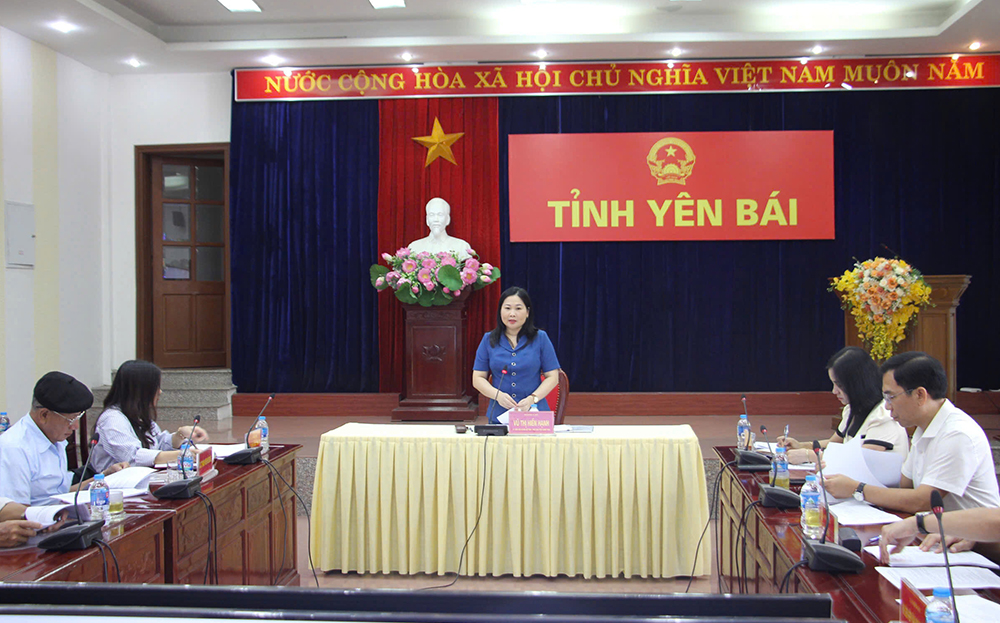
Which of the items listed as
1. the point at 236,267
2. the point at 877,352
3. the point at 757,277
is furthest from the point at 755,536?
the point at 236,267

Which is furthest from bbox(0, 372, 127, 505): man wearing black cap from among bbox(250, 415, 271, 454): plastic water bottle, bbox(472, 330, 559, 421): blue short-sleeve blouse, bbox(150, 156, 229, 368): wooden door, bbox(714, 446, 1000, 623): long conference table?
bbox(150, 156, 229, 368): wooden door

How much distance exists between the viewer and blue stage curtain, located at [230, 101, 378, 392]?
6.59 metres

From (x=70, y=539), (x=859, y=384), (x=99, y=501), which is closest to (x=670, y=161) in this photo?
(x=859, y=384)

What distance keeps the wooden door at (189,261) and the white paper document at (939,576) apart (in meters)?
6.37

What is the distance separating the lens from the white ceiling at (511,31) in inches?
227

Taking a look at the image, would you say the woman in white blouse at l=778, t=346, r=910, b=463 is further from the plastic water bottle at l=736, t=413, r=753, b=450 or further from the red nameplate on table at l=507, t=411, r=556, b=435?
the red nameplate on table at l=507, t=411, r=556, b=435

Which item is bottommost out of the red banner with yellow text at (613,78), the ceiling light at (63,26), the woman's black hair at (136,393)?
the woman's black hair at (136,393)

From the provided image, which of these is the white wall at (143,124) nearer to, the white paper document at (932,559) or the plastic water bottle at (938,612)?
the white paper document at (932,559)

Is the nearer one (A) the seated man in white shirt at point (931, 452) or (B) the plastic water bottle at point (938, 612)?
(B) the plastic water bottle at point (938, 612)

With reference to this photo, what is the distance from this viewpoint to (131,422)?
2848mm

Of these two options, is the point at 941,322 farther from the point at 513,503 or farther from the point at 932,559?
the point at 932,559

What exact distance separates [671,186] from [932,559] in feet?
16.9

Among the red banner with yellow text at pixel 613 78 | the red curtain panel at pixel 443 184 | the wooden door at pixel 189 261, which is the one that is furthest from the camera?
the wooden door at pixel 189 261

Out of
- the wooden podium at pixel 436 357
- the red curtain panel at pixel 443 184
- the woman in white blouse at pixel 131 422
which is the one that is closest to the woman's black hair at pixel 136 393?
the woman in white blouse at pixel 131 422
